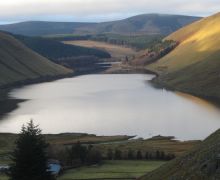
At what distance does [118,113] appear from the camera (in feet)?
400

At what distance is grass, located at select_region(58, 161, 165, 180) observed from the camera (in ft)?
177

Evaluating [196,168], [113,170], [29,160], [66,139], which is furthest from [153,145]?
[29,160]

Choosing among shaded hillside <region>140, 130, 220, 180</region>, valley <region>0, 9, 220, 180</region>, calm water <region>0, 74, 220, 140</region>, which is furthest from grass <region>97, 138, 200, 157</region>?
shaded hillside <region>140, 130, 220, 180</region>

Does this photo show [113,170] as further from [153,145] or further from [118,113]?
[118,113]

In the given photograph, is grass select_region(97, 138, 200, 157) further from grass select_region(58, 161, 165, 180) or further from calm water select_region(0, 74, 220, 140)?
grass select_region(58, 161, 165, 180)

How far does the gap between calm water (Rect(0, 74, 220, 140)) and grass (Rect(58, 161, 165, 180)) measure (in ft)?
101

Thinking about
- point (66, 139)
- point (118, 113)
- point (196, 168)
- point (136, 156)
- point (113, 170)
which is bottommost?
point (196, 168)

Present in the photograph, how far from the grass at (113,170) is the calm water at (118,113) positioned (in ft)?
101

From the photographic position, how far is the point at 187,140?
90.4 m

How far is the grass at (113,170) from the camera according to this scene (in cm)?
5406

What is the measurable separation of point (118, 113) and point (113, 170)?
64.0 meters

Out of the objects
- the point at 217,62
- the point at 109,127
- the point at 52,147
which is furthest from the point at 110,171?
the point at 217,62

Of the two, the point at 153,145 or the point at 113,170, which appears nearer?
the point at 113,170

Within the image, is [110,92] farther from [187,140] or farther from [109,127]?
[187,140]
